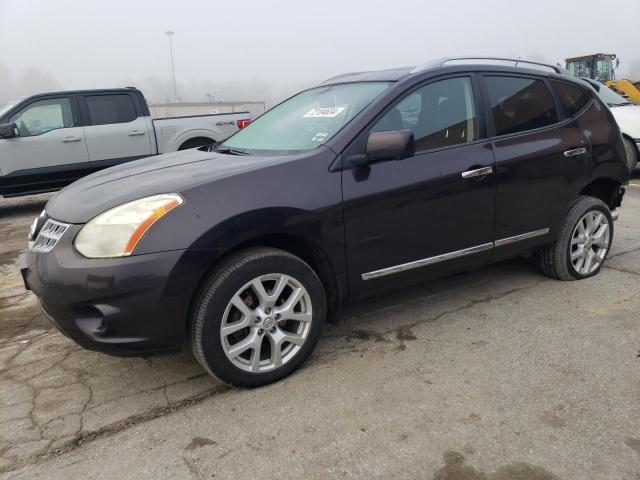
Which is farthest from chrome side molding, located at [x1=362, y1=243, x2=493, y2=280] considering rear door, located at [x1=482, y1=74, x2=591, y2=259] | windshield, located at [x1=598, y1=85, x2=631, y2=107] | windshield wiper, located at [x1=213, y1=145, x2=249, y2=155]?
windshield, located at [x1=598, y1=85, x2=631, y2=107]

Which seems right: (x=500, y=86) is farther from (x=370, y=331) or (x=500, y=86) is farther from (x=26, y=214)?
(x=26, y=214)

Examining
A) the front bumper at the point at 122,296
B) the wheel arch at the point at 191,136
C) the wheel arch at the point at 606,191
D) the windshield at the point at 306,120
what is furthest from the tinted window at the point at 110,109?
the wheel arch at the point at 606,191

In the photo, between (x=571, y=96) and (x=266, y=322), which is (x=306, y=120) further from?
(x=571, y=96)

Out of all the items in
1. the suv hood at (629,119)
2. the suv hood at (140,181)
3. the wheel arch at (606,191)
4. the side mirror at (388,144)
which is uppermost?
the side mirror at (388,144)

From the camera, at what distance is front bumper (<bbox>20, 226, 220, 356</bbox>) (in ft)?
7.98

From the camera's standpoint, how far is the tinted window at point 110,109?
8234mm

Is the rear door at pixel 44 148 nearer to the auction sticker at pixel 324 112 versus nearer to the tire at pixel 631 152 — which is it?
the auction sticker at pixel 324 112

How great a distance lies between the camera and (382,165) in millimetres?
3070

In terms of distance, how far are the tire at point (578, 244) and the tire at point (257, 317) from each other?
216cm

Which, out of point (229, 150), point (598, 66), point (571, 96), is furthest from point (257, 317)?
point (598, 66)

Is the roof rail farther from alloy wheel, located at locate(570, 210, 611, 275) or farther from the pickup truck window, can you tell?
the pickup truck window

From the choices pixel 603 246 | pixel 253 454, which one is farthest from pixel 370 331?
pixel 603 246

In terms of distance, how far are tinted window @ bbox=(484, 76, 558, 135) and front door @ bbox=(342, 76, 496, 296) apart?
7.7 inches

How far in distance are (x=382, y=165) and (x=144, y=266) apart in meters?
1.44
